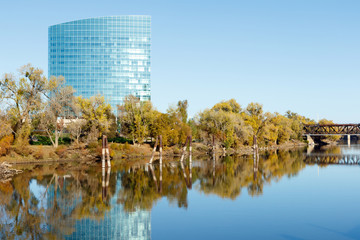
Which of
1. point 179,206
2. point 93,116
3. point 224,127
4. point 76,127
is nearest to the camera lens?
point 179,206

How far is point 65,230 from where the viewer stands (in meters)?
21.9

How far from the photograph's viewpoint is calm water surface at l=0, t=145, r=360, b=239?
864 inches

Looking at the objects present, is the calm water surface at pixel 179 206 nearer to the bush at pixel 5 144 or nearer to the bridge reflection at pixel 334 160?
the bush at pixel 5 144

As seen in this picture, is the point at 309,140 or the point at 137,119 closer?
the point at 137,119

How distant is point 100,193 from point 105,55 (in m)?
126

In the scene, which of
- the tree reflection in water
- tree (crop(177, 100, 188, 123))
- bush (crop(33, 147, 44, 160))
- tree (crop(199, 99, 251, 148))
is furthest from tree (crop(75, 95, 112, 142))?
tree (crop(177, 100, 188, 123))

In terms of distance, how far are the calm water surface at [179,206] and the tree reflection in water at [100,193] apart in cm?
7

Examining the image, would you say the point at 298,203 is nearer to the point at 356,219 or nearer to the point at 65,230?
the point at 356,219

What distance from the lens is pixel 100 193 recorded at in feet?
110

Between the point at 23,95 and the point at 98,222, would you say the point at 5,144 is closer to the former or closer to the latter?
the point at 23,95

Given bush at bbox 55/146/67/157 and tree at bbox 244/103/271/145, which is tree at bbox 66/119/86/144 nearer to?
bush at bbox 55/146/67/157

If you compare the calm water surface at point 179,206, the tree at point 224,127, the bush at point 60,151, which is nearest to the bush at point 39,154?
the bush at point 60,151

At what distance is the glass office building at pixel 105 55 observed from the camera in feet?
496

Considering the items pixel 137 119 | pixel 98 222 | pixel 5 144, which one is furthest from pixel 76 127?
pixel 98 222
